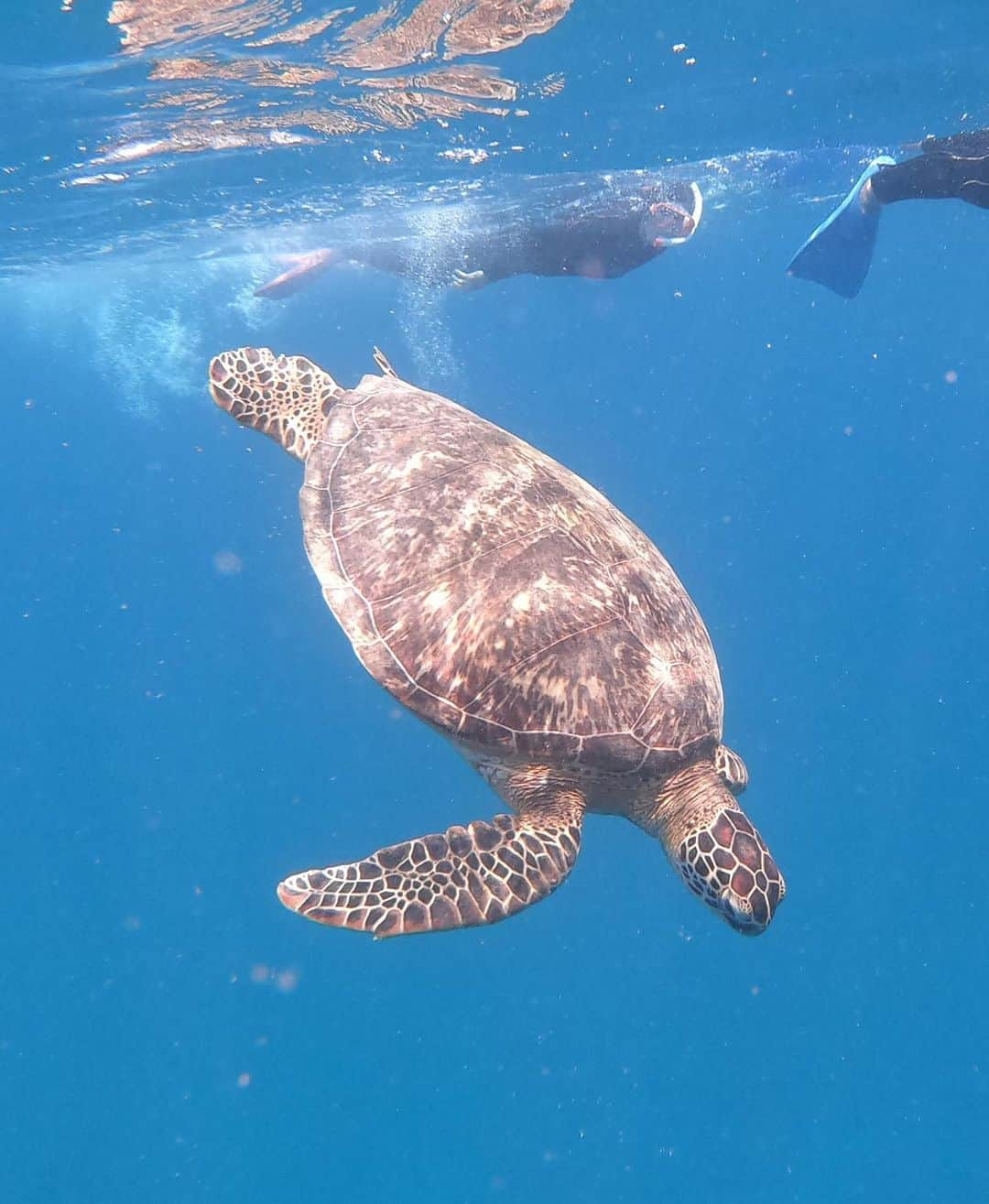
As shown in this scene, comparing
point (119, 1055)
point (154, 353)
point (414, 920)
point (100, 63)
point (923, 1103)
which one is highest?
point (100, 63)

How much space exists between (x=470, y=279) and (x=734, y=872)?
16.3 metres

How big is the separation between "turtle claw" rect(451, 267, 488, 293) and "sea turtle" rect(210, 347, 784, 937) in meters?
12.5

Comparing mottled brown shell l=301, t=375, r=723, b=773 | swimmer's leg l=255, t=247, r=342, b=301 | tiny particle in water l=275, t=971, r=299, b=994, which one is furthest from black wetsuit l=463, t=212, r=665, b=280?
tiny particle in water l=275, t=971, r=299, b=994

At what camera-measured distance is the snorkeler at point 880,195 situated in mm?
8195

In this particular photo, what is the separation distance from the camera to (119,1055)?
526 inches

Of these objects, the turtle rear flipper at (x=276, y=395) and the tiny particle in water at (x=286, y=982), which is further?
the tiny particle in water at (x=286, y=982)

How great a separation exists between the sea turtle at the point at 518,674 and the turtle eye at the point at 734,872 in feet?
0.03

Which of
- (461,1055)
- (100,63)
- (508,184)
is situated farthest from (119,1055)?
(508,184)

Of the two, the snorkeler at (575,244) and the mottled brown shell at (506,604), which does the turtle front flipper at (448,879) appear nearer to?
the mottled brown shell at (506,604)

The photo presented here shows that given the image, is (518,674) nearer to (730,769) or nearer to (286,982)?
(730,769)

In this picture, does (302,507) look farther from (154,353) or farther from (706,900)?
(154,353)

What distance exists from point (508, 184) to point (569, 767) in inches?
564

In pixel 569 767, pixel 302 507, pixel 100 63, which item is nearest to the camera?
pixel 569 767

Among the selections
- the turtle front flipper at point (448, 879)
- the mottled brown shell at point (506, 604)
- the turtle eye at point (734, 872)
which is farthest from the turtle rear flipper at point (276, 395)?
the turtle eye at point (734, 872)
